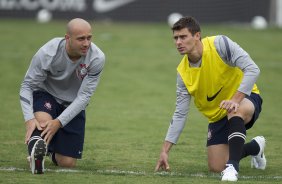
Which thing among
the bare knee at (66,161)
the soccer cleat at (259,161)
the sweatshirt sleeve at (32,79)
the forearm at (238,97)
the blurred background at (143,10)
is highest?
the blurred background at (143,10)

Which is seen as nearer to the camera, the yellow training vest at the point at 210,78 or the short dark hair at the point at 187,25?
the short dark hair at the point at 187,25

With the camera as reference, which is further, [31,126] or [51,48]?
[51,48]

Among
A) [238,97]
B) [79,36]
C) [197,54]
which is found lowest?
[238,97]

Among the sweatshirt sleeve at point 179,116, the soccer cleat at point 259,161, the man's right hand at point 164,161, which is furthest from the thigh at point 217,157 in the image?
the man's right hand at point 164,161

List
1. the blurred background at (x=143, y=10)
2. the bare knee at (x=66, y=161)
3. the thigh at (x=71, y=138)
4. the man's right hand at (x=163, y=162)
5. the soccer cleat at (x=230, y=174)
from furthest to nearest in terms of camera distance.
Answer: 1. the blurred background at (x=143, y=10)
2. the thigh at (x=71, y=138)
3. the bare knee at (x=66, y=161)
4. the man's right hand at (x=163, y=162)
5. the soccer cleat at (x=230, y=174)

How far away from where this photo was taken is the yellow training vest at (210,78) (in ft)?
28.1

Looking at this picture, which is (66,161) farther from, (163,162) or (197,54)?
(197,54)

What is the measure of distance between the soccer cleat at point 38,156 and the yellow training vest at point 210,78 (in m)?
1.69

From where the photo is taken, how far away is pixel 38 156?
26.6ft

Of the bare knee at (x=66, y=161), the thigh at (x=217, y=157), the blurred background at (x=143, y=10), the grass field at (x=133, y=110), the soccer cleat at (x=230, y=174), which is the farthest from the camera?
the blurred background at (x=143, y=10)

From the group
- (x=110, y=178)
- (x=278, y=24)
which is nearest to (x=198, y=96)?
(x=110, y=178)

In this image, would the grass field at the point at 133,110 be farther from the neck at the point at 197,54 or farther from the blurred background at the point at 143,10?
the neck at the point at 197,54

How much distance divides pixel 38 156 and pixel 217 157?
2.06 meters

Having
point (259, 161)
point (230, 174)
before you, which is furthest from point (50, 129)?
point (259, 161)
